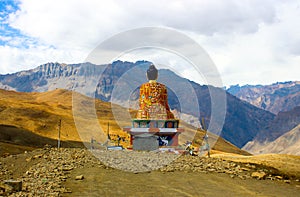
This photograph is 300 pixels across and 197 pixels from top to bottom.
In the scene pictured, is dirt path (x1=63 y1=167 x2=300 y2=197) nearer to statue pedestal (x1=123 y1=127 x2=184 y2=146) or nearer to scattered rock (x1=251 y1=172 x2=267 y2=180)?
scattered rock (x1=251 y1=172 x2=267 y2=180)

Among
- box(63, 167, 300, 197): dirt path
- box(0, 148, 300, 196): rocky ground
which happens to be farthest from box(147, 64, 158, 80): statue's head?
box(63, 167, 300, 197): dirt path

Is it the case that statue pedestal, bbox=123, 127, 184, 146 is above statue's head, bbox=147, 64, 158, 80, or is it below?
below

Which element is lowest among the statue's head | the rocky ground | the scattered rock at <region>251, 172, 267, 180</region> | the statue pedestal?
the scattered rock at <region>251, 172, 267, 180</region>

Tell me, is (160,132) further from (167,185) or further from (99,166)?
(167,185)

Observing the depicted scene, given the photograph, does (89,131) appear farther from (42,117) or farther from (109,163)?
(109,163)

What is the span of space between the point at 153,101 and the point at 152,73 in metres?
3.09

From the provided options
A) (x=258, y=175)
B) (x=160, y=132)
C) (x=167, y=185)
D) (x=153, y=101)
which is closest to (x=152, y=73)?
(x=153, y=101)

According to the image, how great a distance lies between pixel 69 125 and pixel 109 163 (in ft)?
256

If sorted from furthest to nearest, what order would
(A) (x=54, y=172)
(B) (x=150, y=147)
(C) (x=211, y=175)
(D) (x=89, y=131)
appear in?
(D) (x=89, y=131) < (B) (x=150, y=147) < (C) (x=211, y=175) < (A) (x=54, y=172)

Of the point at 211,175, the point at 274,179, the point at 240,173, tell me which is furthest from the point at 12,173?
the point at 274,179

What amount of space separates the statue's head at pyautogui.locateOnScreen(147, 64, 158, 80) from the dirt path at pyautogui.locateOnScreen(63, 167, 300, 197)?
19.3 metres

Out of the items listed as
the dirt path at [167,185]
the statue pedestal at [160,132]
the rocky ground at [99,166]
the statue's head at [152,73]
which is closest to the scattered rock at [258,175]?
the rocky ground at [99,166]

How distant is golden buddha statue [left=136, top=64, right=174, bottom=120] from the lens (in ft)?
128

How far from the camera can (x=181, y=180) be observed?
2044 centimetres
